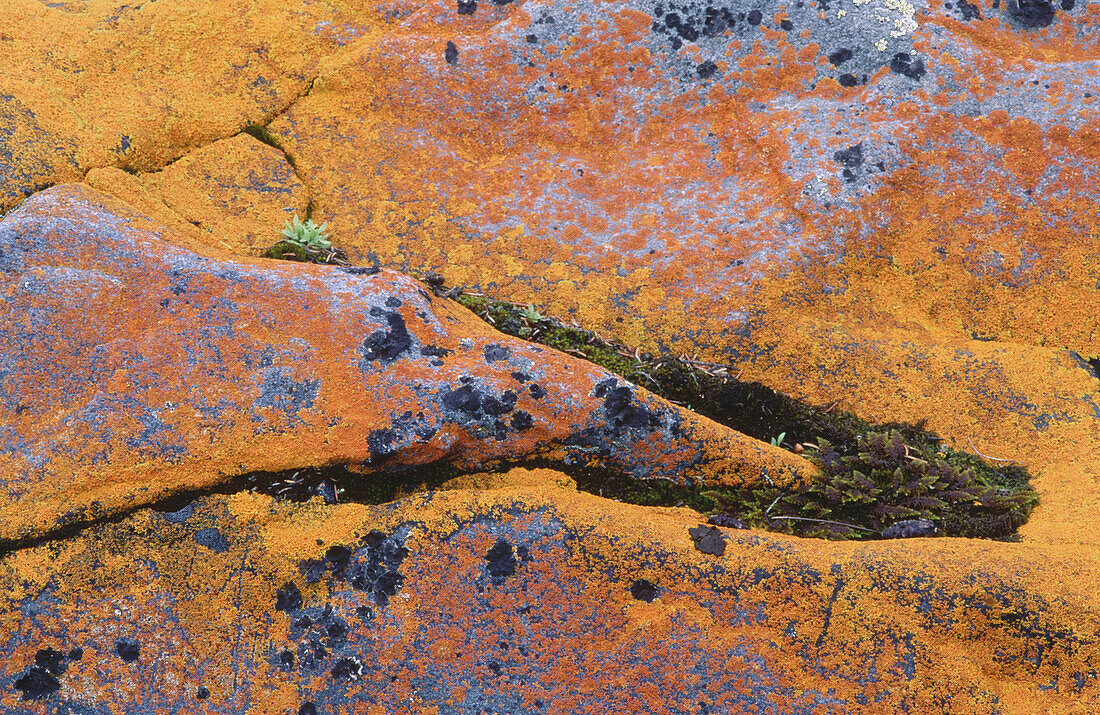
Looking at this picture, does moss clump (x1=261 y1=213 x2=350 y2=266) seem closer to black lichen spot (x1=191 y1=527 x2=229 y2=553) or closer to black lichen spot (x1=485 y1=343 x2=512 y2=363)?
black lichen spot (x1=485 y1=343 x2=512 y2=363)

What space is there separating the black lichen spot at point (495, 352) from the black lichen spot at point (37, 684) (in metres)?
2.35

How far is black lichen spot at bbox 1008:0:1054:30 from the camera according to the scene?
18.9 feet

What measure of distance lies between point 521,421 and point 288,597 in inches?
53.7

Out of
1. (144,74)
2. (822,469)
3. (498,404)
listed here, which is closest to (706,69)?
(822,469)

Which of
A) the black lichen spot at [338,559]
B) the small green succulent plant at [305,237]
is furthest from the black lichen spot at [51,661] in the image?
the small green succulent plant at [305,237]

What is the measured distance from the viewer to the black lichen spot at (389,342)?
3.71 m

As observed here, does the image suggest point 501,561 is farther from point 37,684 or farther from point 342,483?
point 37,684

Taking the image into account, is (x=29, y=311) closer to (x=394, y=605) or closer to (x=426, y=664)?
(x=394, y=605)

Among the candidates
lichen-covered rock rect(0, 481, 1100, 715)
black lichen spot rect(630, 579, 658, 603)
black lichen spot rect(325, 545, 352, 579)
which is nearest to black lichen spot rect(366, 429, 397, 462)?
lichen-covered rock rect(0, 481, 1100, 715)

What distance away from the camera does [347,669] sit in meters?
2.95

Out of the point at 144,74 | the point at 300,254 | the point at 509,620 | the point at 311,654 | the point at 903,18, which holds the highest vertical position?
the point at 903,18

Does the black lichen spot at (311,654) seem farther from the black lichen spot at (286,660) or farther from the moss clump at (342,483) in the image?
the moss clump at (342,483)

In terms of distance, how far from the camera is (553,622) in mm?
3051

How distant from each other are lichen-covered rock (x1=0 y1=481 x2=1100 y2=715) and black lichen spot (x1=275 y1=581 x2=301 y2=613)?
11 mm
